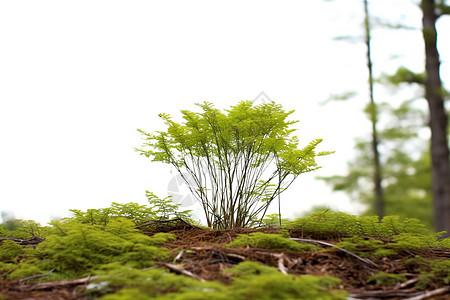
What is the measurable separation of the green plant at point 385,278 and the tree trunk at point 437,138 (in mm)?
5293

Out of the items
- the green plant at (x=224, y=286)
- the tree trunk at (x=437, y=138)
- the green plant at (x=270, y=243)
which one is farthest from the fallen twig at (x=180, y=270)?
the tree trunk at (x=437, y=138)

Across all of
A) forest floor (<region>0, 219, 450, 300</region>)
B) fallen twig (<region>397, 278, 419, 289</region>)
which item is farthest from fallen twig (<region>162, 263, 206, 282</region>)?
fallen twig (<region>397, 278, 419, 289</region>)

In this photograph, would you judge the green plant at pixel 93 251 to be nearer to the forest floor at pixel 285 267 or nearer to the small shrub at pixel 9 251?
the forest floor at pixel 285 267

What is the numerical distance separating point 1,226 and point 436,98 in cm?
771

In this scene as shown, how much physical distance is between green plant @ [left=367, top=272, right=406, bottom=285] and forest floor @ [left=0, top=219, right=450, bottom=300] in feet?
0.10

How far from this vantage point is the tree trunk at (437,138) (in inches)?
266

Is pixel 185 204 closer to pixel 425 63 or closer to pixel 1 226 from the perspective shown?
pixel 1 226

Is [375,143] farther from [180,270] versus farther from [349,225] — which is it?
[180,270]

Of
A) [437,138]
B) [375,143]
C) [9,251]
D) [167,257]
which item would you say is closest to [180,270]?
[167,257]

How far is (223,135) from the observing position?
371 centimetres

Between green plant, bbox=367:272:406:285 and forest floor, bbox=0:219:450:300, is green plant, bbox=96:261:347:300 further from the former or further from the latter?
green plant, bbox=367:272:406:285

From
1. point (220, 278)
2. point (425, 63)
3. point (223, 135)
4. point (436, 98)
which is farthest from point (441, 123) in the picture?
point (220, 278)

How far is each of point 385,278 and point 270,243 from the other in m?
0.84

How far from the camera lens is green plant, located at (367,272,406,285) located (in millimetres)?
2305
